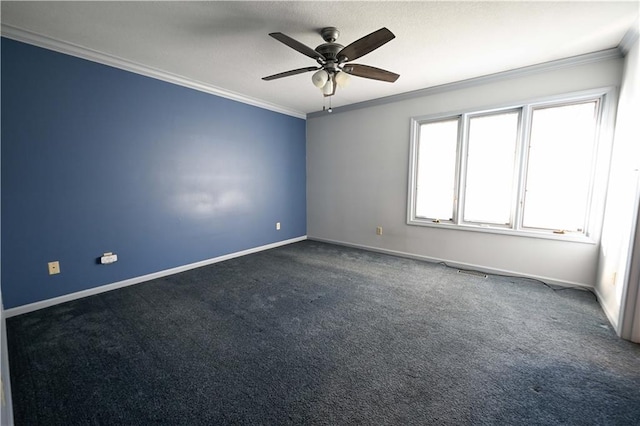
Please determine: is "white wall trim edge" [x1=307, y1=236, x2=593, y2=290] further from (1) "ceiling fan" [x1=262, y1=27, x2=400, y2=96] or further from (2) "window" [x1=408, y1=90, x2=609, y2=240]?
(1) "ceiling fan" [x1=262, y1=27, x2=400, y2=96]

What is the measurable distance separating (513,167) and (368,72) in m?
2.25

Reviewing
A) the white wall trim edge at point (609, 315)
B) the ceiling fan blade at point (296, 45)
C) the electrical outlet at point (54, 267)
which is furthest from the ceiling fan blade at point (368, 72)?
the electrical outlet at point (54, 267)

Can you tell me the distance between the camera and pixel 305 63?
2.88 m

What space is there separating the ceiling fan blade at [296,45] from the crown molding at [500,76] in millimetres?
2081

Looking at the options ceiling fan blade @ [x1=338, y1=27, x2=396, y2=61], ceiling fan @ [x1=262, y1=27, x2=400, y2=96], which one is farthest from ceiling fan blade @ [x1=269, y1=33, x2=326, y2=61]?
ceiling fan blade @ [x1=338, y1=27, x2=396, y2=61]

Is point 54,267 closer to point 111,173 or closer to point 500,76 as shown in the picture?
point 111,173

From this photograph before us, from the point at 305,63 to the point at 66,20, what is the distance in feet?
6.61

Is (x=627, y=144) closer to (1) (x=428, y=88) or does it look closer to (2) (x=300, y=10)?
(1) (x=428, y=88)

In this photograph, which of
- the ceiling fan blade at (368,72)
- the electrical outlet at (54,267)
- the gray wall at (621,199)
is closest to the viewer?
the gray wall at (621,199)

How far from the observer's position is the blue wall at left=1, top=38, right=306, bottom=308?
2.35 metres

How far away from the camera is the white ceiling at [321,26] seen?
1959mm

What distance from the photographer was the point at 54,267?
255 cm

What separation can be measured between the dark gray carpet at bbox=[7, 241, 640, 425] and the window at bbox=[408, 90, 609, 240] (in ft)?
2.81

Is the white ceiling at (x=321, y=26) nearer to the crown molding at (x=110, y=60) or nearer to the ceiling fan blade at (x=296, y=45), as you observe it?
the crown molding at (x=110, y=60)
